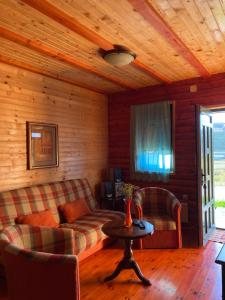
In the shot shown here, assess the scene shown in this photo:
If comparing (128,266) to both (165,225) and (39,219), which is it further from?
(39,219)

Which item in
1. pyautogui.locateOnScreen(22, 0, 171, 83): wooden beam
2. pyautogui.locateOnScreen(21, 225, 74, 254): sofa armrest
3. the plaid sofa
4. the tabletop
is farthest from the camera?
the plaid sofa

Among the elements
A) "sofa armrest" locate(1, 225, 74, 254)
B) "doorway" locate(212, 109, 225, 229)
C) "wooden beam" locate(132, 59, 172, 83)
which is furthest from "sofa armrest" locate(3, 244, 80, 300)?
"doorway" locate(212, 109, 225, 229)

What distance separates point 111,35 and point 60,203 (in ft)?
7.56

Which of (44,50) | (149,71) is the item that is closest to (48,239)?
(44,50)

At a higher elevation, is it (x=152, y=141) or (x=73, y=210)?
(x=152, y=141)

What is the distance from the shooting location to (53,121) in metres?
3.74

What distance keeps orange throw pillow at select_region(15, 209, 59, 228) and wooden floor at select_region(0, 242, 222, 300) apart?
25.7 inches

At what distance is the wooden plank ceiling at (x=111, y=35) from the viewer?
76.9 inches

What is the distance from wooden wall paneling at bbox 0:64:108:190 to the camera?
3.12 m

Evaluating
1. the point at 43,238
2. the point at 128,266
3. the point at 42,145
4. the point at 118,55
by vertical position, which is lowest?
the point at 128,266

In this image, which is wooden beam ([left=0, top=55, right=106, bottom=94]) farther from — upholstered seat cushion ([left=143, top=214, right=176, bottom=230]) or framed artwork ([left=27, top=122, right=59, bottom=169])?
upholstered seat cushion ([left=143, top=214, right=176, bottom=230])

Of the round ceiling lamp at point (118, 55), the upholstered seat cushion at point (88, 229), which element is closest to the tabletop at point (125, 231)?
the upholstered seat cushion at point (88, 229)

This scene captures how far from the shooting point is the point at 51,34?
2375 millimetres

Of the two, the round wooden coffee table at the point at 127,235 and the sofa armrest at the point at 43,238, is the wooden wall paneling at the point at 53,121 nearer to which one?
the sofa armrest at the point at 43,238
